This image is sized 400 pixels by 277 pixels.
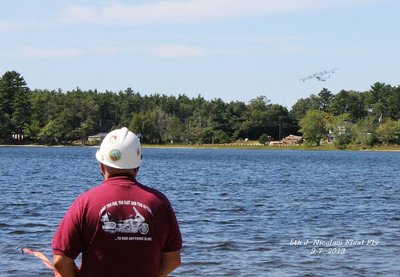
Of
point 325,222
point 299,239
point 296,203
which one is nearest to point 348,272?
point 299,239

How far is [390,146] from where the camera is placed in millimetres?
189250

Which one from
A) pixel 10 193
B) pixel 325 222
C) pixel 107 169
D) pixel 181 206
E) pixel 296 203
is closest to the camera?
pixel 107 169

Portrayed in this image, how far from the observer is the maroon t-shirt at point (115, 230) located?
5.21 m

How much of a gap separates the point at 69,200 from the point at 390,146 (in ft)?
535

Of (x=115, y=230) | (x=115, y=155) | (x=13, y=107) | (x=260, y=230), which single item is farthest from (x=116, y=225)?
(x=13, y=107)

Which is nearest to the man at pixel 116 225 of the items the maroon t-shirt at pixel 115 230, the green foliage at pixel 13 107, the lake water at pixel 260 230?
the maroon t-shirt at pixel 115 230

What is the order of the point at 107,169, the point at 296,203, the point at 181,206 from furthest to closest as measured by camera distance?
the point at 296,203 < the point at 181,206 < the point at 107,169

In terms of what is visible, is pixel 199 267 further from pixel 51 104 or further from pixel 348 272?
pixel 51 104

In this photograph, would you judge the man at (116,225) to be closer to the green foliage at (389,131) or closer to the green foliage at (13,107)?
the green foliage at (13,107)

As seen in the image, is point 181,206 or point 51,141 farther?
point 51,141

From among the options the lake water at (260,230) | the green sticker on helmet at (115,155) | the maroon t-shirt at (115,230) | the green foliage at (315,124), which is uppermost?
the green foliage at (315,124)

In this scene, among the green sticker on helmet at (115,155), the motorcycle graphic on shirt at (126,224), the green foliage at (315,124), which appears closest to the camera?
the motorcycle graphic on shirt at (126,224)

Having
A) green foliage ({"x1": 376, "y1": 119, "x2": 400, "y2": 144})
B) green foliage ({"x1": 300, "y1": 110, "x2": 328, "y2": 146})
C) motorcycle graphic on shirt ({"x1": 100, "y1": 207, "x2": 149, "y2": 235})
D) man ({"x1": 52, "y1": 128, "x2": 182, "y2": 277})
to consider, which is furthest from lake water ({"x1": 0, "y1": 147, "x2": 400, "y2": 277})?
green foliage ({"x1": 300, "y1": 110, "x2": 328, "y2": 146})

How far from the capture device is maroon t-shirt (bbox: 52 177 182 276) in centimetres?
521
